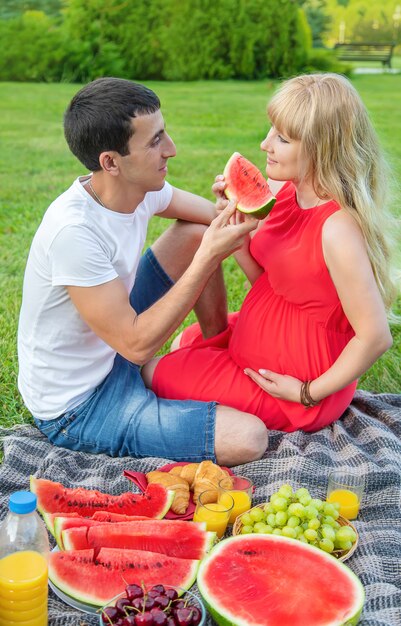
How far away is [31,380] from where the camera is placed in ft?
13.2

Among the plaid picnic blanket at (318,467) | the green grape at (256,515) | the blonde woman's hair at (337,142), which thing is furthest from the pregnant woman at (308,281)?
the green grape at (256,515)

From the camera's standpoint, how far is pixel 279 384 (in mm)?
3992

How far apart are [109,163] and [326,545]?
1.84 m

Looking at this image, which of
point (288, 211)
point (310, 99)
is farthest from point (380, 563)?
point (310, 99)

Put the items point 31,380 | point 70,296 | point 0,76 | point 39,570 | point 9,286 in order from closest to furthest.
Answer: point 39,570 < point 70,296 < point 31,380 < point 9,286 < point 0,76

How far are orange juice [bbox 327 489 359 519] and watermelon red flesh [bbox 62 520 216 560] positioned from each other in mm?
628

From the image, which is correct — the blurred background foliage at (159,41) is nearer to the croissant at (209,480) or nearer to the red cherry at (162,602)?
the croissant at (209,480)

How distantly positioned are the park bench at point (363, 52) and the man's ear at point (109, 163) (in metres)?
15.8

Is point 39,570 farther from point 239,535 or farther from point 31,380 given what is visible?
point 31,380

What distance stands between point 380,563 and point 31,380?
1.75 meters

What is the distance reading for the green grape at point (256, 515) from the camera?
3.29 m

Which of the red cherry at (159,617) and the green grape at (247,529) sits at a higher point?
the red cherry at (159,617)

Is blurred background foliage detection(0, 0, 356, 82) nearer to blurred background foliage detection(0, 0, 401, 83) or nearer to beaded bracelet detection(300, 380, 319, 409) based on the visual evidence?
blurred background foliage detection(0, 0, 401, 83)

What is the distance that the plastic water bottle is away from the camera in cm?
263
